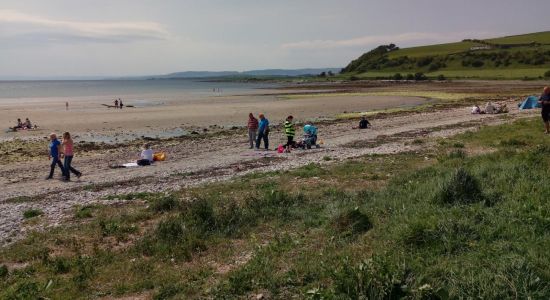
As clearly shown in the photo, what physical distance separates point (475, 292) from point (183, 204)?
761 centimetres

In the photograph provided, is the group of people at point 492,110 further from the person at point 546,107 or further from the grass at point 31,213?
the grass at point 31,213

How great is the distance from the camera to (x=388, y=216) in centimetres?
883

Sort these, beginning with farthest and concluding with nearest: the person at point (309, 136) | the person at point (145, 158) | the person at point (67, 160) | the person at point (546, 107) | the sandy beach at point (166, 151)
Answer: the person at point (309, 136) → the person at point (145, 158) → the person at point (546, 107) → the person at point (67, 160) → the sandy beach at point (166, 151)

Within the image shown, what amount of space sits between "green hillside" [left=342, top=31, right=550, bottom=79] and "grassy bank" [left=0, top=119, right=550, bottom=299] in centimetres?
9528

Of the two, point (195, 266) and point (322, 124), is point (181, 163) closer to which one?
point (195, 266)

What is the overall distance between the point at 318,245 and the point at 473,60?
137m

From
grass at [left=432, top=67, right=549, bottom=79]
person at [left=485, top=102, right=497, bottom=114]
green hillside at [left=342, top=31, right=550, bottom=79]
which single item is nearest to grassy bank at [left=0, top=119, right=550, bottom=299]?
person at [left=485, top=102, right=497, bottom=114]

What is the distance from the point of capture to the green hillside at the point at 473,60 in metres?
112

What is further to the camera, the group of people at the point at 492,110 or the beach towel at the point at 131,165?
the group of people at the point at 492,110

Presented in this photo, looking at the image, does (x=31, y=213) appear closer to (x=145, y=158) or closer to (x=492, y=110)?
(x=145, y=158)

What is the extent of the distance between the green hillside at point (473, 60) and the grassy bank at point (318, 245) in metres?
95.3

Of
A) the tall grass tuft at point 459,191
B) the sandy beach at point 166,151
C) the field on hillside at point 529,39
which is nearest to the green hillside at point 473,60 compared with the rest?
the field on hillside at point 529,39

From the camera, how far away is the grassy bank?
577cm

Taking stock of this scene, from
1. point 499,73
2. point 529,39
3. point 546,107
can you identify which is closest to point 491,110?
point 546,107
